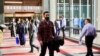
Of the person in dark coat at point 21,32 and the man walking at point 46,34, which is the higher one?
the man walking at point 46,34

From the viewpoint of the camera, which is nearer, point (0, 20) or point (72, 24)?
point (72, 24)

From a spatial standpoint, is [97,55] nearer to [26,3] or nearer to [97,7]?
[97,7]

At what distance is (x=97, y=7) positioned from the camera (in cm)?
1933

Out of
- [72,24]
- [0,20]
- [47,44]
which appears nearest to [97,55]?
[47,44]

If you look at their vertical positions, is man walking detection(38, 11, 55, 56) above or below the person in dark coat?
above

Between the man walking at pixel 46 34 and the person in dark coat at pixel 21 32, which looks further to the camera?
the person in dark coat at pixel 21 32

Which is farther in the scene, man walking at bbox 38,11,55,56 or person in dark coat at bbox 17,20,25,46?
person in dark coat at bbox 17,20,25,46

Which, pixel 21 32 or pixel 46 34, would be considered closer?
pixel 46 34

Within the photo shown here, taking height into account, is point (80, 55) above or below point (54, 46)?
below

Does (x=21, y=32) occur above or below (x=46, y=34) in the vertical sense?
below

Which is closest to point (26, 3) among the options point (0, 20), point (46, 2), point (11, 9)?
point (11, 9)

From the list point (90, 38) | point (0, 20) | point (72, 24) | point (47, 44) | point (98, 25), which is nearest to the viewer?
point (47, 44)

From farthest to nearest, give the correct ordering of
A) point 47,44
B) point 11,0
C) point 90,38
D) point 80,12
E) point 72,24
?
point 11,0 < point 80,12 < point 72,24 < point 90,38 < point 47,44

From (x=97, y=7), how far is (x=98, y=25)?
1.09 metres
